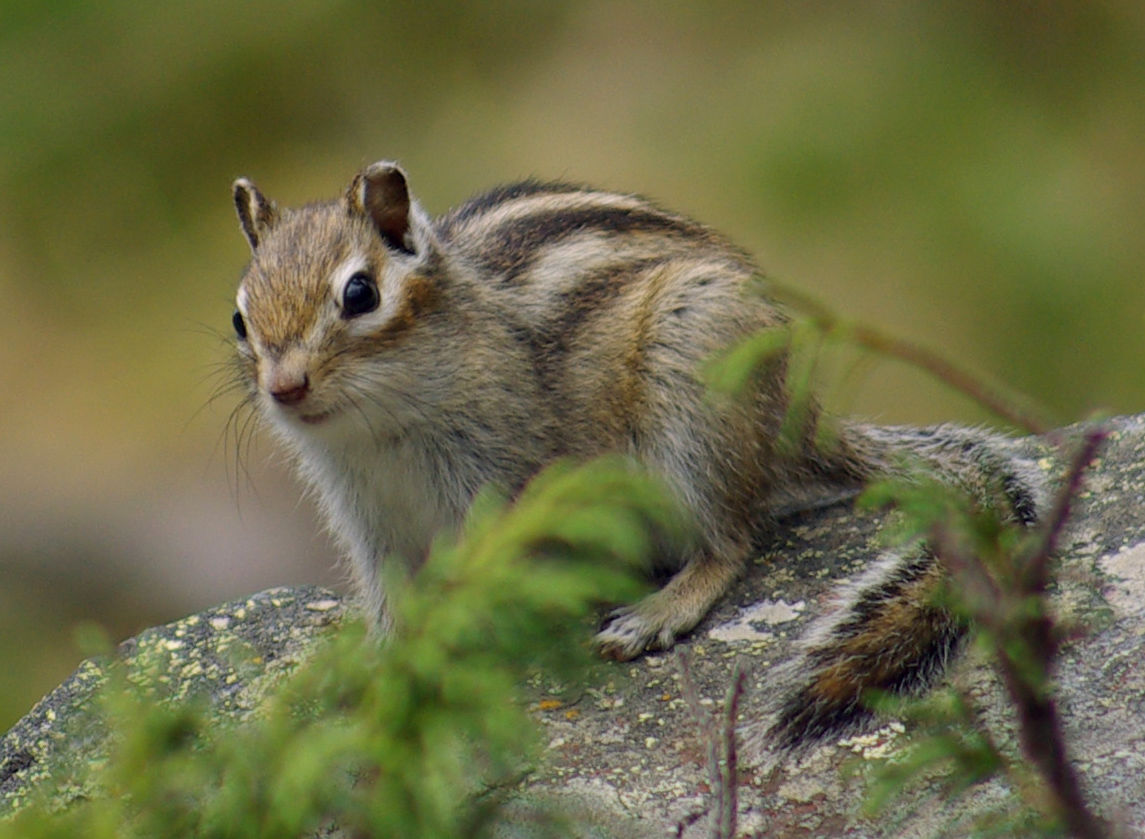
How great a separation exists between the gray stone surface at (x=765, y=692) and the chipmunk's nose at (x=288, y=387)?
675 millimetres

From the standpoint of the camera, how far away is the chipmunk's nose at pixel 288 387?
361cm

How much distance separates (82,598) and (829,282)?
3.77 m

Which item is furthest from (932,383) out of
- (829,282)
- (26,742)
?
(26,742)

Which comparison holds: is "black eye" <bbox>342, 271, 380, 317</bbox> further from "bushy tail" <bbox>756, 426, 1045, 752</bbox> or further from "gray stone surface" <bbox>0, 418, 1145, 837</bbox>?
"bushy tail" <bbox>756, 426, 1045, 752</bbox>

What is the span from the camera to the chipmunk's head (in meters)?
3.70

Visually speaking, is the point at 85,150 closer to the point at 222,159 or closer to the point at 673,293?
the point at 222,159

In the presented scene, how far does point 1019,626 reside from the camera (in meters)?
1.74

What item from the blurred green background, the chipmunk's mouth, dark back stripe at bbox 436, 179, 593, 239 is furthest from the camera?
the blurred green background

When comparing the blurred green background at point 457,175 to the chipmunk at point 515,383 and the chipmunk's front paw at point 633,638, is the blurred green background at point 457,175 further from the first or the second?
the chipmunk's front paw at point 633,638

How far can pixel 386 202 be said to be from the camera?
4086mm

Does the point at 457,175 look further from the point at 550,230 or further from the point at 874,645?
the point at 874,645

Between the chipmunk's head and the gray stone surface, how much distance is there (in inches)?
A: 24.6

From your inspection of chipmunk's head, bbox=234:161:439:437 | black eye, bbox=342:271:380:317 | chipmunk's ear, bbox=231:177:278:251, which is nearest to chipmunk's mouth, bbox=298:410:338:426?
chipmunk's head, bbox=234:161:439:437

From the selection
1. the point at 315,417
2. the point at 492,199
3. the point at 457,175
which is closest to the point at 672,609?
the point at 315,417
